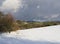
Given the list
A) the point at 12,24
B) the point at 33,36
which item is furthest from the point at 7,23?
the point at 33,36

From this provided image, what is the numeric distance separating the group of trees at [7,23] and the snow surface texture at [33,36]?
204 mm

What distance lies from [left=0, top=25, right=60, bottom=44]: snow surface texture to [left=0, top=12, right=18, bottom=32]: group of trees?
20 centimetres

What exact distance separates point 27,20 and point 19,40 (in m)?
2.02

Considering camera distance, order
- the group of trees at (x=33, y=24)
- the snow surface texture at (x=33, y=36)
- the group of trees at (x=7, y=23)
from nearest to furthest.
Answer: the snow surface texture at (x=33, y=36), the group of trees at (x=7, y=23), the group of trees at (x=33, y=24)

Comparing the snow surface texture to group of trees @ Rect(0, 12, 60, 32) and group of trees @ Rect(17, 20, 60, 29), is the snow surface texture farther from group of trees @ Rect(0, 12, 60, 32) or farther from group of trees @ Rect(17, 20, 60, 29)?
group of trees @ Rect(17, 20, 60, 29)

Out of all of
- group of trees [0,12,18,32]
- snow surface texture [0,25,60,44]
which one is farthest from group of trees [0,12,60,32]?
snow surface texture [0,25,60,44]

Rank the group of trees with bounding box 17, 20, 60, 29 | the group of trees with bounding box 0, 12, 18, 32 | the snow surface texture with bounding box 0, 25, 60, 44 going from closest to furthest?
the snow surface texture with bounding box 0, 25, 60, 44
the group of trees with bounding box 0, 12, 18, 32
the group of trees with bounding box 17, 20, 60, 29

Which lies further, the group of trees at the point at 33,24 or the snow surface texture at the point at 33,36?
the group of trees at the point at 33,24

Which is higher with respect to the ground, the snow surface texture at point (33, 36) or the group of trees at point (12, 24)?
the group of trees at point (12, 24)

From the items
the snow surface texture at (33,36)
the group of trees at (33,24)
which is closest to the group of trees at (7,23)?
the snow surface texture at (33,36)

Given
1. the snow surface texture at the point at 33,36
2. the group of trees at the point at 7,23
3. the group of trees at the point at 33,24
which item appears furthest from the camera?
the group of trees at the point at 33,24

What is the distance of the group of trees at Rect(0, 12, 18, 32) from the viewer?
6287mm

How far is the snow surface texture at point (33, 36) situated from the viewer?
5500mm

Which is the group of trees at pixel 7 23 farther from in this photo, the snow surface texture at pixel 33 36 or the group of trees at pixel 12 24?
the snow surface texture at pixel 33 36
